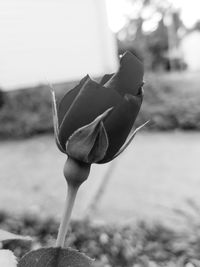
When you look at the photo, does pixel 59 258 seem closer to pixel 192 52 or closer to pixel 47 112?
pixel 47 112

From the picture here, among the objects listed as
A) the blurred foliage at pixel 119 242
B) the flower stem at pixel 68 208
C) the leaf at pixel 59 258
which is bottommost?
the blurred foliage at pixel 119 242

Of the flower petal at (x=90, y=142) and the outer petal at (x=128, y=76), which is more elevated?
the outer petal at (x=128, y=76)

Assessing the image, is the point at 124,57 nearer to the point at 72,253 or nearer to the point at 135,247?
the point at 72,253

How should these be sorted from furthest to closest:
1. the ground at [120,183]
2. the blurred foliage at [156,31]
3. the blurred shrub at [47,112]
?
the blurred foliage at [156,31] → the blurred shrub at [47,112] → the ground at [120,183]

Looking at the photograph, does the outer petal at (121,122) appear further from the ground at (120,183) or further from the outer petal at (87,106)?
the ground at (120,183)

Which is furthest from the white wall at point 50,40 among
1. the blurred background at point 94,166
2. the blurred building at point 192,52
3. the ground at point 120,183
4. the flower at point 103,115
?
the blurred building at point 192,52

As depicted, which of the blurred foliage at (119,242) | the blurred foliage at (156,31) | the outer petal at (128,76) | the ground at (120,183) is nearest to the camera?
the outer petal at (128,76)

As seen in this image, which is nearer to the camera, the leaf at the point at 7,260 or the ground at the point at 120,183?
the leaf at the point at 7,260

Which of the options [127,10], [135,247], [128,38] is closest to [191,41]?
[127,10]
